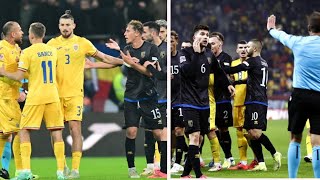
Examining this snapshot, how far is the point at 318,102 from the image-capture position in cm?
686

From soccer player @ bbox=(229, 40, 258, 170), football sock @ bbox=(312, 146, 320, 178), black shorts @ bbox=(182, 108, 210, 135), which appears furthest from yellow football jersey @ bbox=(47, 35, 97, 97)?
football sock @ bbox=(312, 146, 320, 178)

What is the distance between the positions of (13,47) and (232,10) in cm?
610

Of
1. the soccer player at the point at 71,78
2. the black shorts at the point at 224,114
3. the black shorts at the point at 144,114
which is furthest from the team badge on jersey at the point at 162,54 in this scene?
the black shorts at the point at 224,114

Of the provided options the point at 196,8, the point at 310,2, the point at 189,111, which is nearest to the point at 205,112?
the point at 189,111

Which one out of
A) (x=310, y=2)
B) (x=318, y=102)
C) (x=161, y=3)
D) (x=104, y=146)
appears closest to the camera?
(x=318, y=102)

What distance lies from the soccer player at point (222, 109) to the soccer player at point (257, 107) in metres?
0.35

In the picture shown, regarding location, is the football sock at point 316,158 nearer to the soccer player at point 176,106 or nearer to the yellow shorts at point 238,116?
the soccer player at point 176,106

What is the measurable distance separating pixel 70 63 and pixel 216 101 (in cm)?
191

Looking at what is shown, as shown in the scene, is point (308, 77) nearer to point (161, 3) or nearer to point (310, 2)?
point (161, 3)

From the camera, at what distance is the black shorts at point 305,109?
687 cm

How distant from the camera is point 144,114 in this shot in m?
8.27

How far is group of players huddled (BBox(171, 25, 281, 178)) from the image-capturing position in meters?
7.52

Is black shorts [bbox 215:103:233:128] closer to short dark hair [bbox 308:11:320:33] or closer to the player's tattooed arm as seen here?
the player's tattooed arm

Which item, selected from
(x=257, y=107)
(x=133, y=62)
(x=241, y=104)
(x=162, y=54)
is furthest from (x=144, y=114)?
(x=241, y=104)
